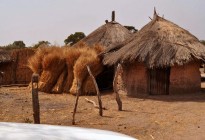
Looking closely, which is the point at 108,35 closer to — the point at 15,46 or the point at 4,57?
the point at 4,57

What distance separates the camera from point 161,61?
1456 centimetres

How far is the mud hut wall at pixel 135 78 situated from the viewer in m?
15.4

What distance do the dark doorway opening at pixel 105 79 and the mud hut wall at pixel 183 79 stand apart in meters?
3.91

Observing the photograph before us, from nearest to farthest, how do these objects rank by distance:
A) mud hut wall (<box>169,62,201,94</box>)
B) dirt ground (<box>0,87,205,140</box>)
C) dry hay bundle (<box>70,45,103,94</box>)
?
dirt ground (<box>0,87,205,140</box>) → mud hut wall (<box>169,62,201,94</box>) → dry hay bundle (<box>70,45,103,94</box>)

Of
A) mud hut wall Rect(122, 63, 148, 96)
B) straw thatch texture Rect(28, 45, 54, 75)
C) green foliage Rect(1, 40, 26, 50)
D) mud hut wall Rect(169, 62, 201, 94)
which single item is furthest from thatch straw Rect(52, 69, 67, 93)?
green foliage Rect(1, 40, 26, 50)

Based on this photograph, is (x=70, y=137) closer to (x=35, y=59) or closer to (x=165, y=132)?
(x=165, y=132)

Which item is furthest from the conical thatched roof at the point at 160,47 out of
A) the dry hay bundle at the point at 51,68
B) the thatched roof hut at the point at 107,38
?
the dry hay bundle at the point at 51,68

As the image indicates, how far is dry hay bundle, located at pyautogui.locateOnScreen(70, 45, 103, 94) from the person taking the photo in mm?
15469

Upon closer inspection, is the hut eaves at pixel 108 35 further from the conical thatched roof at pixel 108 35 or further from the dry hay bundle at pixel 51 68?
the dry hay bundle at pixel 51 68

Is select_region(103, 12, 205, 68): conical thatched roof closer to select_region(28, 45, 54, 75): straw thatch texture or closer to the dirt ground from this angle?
the dirt ground

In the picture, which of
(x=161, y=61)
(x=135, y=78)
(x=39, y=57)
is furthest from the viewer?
(x=39, y=57)

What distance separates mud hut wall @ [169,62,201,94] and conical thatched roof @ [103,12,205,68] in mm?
649

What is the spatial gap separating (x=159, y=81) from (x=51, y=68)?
17.6 ft

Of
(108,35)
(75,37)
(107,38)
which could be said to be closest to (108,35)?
(108,35)
